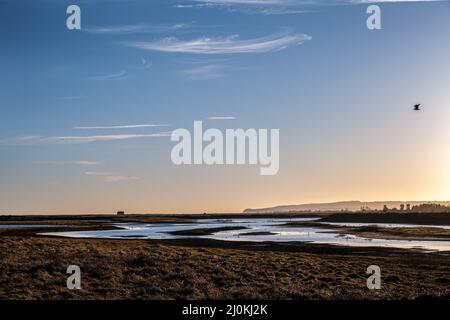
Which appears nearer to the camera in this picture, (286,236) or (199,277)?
(199,277)

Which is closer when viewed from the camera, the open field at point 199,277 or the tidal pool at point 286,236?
the open field at point 199,277

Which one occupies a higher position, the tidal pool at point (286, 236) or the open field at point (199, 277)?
the open field at point (199, 277)

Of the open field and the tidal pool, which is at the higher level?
the open field

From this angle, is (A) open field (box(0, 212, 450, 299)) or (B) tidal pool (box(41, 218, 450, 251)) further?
(B) tidal pool (box(41, 218, 450, 251))

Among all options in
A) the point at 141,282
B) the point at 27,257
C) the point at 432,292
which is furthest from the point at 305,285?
the point at 27,257

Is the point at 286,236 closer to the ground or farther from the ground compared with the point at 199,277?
closer to the ground
